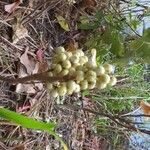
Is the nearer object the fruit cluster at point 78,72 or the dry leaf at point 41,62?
the fruit cluster at point 78,72

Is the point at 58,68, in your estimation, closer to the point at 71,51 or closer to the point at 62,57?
the point at 62,57

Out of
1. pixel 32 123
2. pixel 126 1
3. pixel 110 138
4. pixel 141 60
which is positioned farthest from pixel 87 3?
pixel 32 123

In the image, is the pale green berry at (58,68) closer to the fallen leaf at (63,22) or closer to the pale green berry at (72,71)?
the pale green berry at (72,71)

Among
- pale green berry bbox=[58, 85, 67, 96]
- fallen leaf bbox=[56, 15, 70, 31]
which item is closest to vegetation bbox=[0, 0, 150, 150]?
fallen leaf bbox=[56, 15, 70, 31]

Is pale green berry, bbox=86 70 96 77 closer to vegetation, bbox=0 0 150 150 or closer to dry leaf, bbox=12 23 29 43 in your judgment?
vegetation, bbox=0 0 150 150

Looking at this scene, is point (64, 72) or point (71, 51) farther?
point (71, 51)

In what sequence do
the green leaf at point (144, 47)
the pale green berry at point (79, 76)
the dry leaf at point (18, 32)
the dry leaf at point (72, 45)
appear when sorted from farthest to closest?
the dry leaf at point (72, 45)
the dry leaf at point (18, 32)
the green leaf at point (144, 47)
the pale green berry at point (79, 76)

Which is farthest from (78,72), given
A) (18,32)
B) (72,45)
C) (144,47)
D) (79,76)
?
(72,45)

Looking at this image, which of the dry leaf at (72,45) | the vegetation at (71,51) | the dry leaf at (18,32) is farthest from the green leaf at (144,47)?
the dry leaf at (18,32)

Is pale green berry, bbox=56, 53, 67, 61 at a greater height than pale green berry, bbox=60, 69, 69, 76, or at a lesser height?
greater
